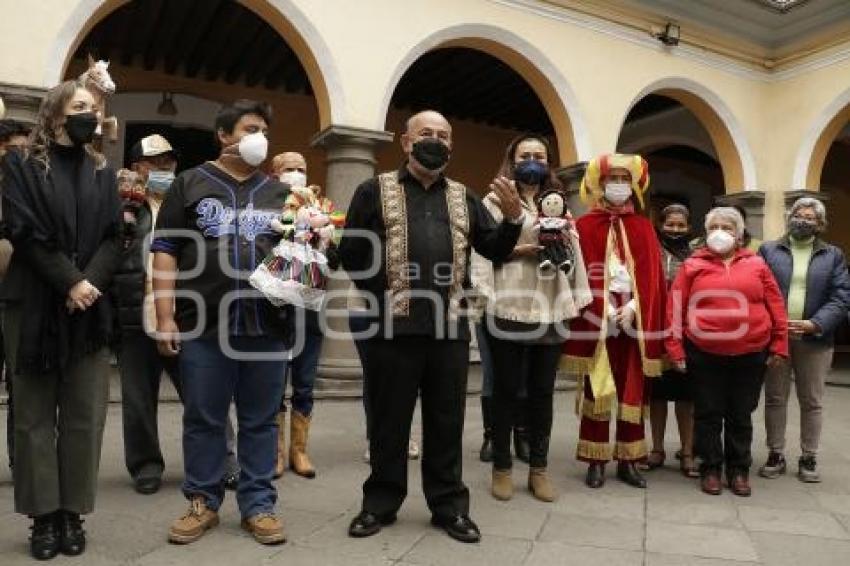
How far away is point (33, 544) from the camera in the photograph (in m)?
2.79

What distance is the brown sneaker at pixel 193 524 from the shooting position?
2.94 metres

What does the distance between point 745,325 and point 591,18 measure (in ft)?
18.2

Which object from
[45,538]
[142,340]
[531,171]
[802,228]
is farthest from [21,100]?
[802,228]

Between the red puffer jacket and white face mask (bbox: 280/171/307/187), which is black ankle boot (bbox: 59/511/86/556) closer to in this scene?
white face mask (bbox: 280/171/307/187)

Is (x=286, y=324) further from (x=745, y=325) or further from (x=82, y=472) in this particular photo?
(x=745, y=325)

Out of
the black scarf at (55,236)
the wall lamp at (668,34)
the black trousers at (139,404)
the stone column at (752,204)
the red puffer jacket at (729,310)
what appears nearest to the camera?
the black scarf at (55,236)

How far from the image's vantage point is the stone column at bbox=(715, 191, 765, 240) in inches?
380

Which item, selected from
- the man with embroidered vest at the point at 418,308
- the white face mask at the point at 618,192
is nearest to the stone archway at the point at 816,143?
the white face mask at the point at 618,192

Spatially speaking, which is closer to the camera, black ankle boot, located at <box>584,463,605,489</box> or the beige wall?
black ankle boot, located at <box>584,463,605,489</box>

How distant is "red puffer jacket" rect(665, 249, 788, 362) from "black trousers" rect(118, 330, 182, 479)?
2.70 meters

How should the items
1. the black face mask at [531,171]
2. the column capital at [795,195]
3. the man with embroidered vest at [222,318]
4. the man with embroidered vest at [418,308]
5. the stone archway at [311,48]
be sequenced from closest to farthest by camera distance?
the man with embroidered vest at [222,318], the man with embroidered vest at [418,308], the black face mask at [531,171], the stone archway at [311,48], the column capital at [795,195]

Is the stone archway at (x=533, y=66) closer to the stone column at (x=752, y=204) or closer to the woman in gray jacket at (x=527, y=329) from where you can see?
the stone column at (x=752, y=204)

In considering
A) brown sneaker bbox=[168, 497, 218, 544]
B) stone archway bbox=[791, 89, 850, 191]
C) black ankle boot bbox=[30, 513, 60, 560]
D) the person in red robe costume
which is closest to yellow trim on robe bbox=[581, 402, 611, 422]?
the person in red robe costume

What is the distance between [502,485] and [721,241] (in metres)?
1.75
